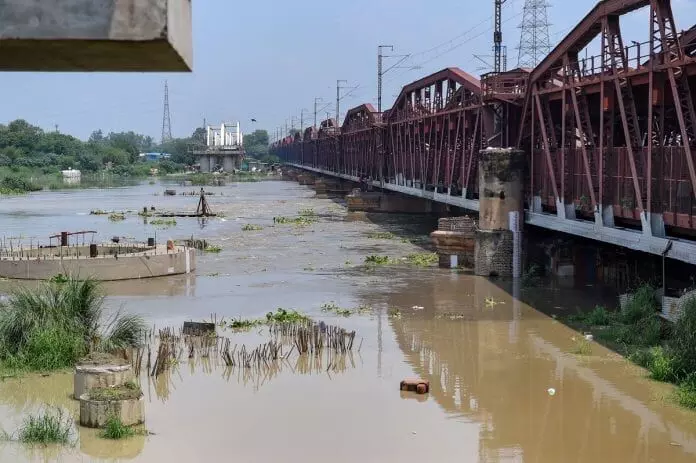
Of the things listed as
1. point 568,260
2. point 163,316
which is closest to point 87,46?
point 163,316

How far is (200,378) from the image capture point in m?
18.8

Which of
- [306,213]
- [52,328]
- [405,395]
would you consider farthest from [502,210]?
[306,213]

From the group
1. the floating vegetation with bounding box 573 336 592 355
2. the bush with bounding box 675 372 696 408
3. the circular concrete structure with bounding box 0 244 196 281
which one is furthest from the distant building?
the bush with bounding box 675 372 696 408

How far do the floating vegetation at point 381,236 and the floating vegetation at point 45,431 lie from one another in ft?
126

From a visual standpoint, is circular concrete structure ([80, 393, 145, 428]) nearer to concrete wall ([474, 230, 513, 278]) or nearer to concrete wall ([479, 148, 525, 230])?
concrete wall ([474, 230, 513, 278])

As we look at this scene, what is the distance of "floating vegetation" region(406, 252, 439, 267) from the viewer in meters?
39.8

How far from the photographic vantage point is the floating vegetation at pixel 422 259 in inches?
1565

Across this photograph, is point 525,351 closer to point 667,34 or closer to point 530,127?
point 667,34

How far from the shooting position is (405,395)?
17812 mm

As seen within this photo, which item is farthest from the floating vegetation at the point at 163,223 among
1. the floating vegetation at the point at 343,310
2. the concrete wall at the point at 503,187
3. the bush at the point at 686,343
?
the bush at the point at 686,343

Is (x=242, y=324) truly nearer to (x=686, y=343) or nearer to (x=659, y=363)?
(x=659, y=363)

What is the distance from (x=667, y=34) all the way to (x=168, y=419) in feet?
47.8

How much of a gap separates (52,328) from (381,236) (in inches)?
1408

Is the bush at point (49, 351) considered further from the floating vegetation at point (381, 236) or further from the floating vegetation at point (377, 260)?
the floating vegetation at point (381, 236)
